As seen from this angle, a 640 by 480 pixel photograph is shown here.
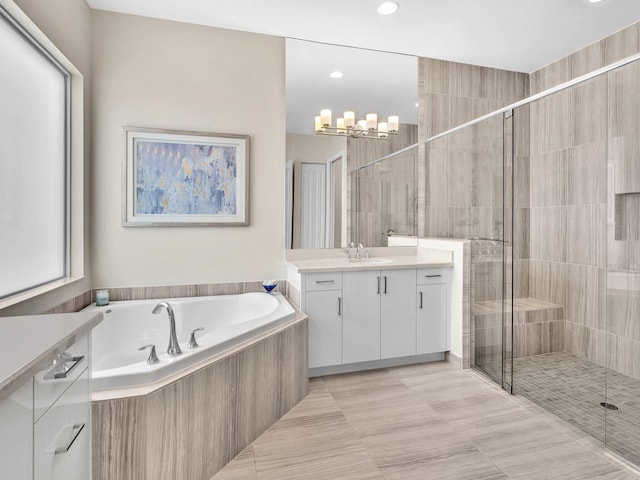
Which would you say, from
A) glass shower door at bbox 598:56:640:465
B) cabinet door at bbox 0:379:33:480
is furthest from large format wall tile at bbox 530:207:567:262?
cabinet door at bbox 0:379:33:480

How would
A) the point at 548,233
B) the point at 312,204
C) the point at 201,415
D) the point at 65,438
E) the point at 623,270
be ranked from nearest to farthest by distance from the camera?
the point at 65,438 → the point at 201,415 → the point at 623,270 → the point at 548,233 → the point at 312,204

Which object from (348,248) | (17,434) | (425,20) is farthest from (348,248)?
(17,434)

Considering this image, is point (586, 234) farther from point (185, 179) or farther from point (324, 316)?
point (185, 179)

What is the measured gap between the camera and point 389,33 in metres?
2.93

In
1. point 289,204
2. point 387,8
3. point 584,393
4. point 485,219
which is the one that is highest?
point 387,8

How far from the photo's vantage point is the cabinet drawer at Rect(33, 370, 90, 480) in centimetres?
83

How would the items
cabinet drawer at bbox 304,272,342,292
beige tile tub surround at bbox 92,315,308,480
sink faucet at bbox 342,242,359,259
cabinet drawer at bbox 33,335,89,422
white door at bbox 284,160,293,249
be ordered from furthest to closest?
sink faucet at bbox 342,242,359,259 → white door at bbox 284,160,293,249 → cabinet drawer at bbox 304,272,342,292 → beige tile tub surround at bbox 92,315,308,480 → cabinet drawer at bbox 33,335,89,422

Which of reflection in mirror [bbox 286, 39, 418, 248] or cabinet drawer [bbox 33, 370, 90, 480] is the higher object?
reflection in mirror [bbox 286, 39, 418, 248]

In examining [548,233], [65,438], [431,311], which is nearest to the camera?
[65,438]

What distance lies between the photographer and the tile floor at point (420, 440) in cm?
170

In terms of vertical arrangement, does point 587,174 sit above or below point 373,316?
above

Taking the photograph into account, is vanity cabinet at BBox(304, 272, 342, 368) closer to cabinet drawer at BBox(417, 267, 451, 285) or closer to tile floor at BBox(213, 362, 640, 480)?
tile floor at BBox(213, 362, 640, 480)

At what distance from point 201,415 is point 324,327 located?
1.22 meters

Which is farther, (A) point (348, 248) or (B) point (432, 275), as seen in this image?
(A) point (348, 248)
